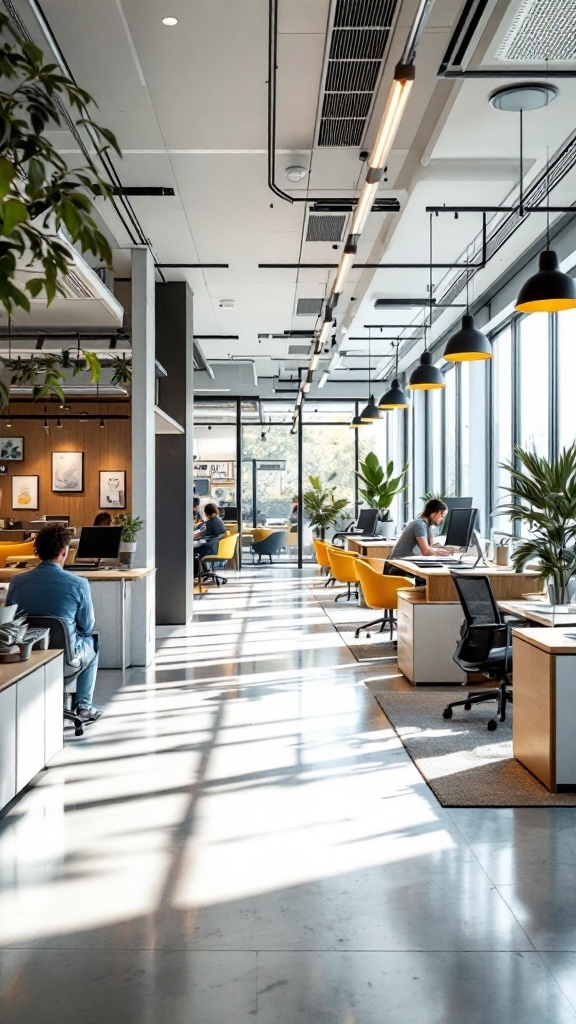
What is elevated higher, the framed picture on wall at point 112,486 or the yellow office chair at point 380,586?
the framed picture on wall at point 112,486

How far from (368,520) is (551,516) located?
8.39 meters

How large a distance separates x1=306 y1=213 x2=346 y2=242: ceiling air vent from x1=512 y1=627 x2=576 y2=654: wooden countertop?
4.57m

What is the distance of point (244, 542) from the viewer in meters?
19.8

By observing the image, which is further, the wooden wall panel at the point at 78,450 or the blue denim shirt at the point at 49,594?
the wooden wall panel at the point at 78,450

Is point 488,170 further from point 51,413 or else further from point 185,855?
point 51,413

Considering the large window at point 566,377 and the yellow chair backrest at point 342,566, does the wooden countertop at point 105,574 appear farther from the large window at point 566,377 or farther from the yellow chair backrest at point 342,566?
the large window at point 566,377

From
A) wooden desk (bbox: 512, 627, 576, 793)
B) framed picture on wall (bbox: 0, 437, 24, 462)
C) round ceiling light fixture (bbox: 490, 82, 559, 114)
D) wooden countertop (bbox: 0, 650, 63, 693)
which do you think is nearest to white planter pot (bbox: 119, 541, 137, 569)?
wooden countertop (bbox: 0, 650, 63, 693)

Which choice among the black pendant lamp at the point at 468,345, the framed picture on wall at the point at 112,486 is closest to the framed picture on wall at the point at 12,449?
the framed picture on wall at the point at 112,486

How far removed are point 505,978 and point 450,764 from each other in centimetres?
223

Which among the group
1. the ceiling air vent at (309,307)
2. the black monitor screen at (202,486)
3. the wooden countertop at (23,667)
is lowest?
the wooden countertop at (23,667)

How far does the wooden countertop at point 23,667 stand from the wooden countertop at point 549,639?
2520mm

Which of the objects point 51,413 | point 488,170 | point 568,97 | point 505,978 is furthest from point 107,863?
point 51,413

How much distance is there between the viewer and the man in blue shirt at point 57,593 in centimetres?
528

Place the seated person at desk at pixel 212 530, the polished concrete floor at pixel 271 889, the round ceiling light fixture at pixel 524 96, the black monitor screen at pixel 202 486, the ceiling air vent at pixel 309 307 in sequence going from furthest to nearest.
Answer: the black monitor screen at pixel 202 486
the seated person at desk at pixel 212 530
the ceiling air vent at pixel 309 307
the round ceiling light fixture at pixel 524 96
the polished concrete floor at pixel 271 889
